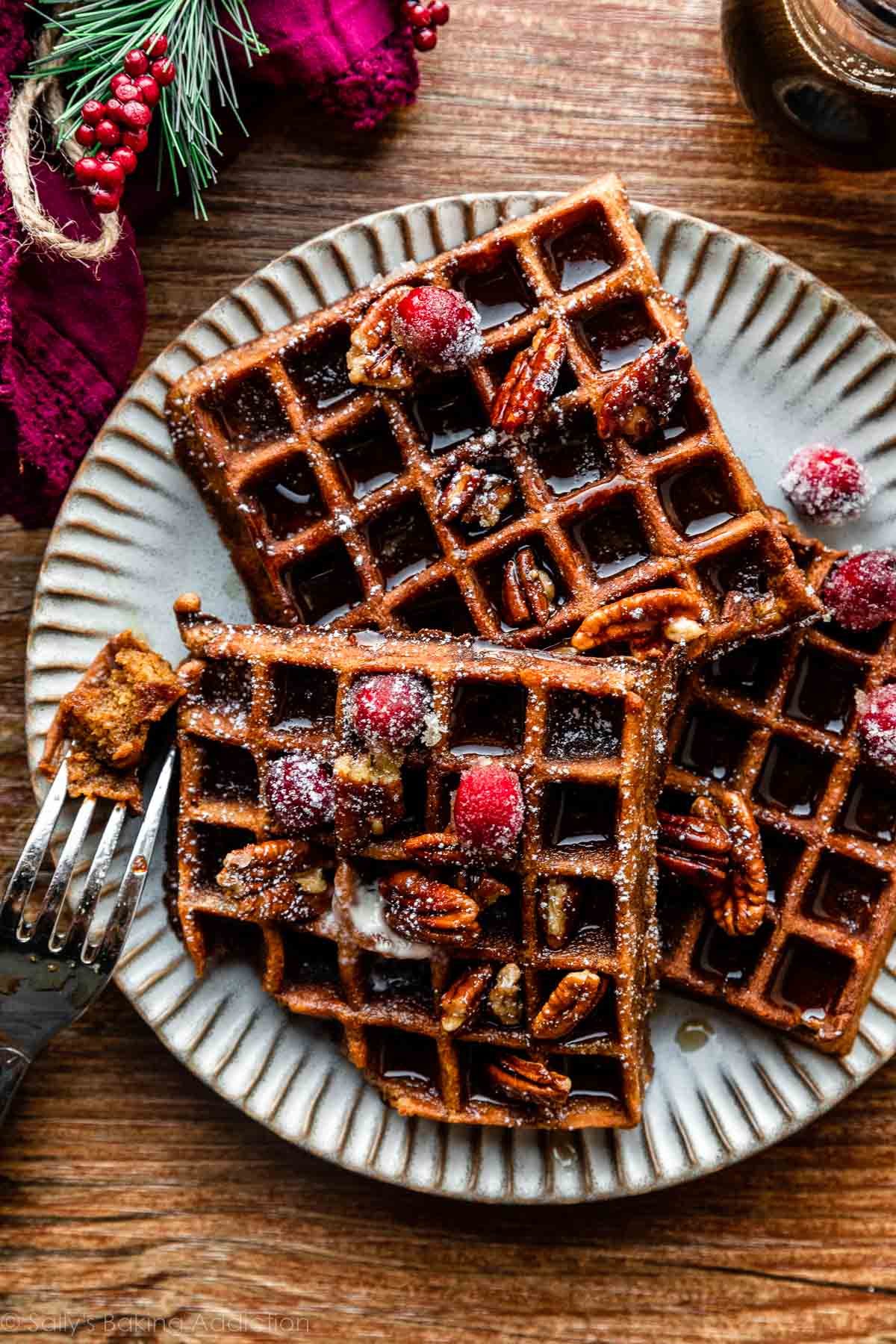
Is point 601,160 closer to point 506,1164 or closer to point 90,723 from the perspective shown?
point 90,723

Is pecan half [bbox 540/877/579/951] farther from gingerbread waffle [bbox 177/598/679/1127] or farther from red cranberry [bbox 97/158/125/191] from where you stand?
red cranberry [bbox 97/158/125/191]

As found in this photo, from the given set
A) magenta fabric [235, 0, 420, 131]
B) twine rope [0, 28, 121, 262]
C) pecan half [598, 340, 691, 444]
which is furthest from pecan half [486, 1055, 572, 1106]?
magenta fabric [235, 0, 420, 131]

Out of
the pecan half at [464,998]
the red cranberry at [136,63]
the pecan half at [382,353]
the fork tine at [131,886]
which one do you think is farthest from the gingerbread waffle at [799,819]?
the red cranberry at [136,63]

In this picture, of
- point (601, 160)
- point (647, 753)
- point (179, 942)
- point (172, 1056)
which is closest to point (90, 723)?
point (179, 942)

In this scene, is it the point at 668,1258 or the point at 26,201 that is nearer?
the point at 26,201

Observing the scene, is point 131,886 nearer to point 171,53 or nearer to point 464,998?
point 464,998

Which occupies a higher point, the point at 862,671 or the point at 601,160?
the point at 601,160
